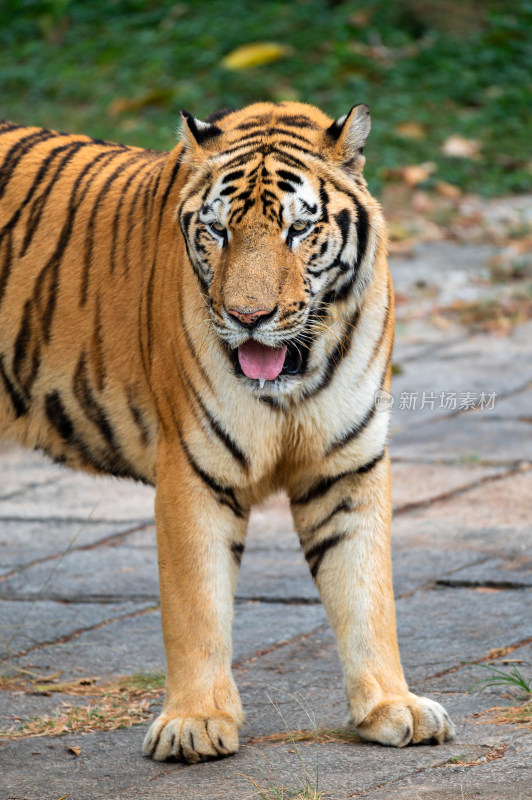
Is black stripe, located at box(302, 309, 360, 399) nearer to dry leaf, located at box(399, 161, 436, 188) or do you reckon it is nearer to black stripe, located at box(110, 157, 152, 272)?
black stripe, located at box(110, 157, 152, 272)

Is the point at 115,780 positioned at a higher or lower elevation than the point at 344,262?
lower

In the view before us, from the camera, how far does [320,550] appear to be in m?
3.11

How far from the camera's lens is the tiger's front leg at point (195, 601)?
287cm

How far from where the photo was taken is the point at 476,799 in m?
2.34

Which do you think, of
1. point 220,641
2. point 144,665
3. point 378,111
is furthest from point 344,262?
point 378,111

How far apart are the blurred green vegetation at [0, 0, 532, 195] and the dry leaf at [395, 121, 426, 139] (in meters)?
0.01

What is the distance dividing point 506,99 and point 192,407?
9.20 metres

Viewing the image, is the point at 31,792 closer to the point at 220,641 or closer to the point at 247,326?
the point at 220,641

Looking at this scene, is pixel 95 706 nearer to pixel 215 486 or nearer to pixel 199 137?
pixel 215 486

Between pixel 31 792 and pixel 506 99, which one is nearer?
pixel 31 792

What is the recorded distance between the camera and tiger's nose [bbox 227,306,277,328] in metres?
2.68

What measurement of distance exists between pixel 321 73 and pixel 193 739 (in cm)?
994

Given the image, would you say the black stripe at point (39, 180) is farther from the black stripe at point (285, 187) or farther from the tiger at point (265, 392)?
the black stripe at point (285, 187)

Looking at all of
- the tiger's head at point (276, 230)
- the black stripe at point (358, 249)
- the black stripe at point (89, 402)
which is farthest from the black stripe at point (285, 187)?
the black stripe at point (89, 402)
